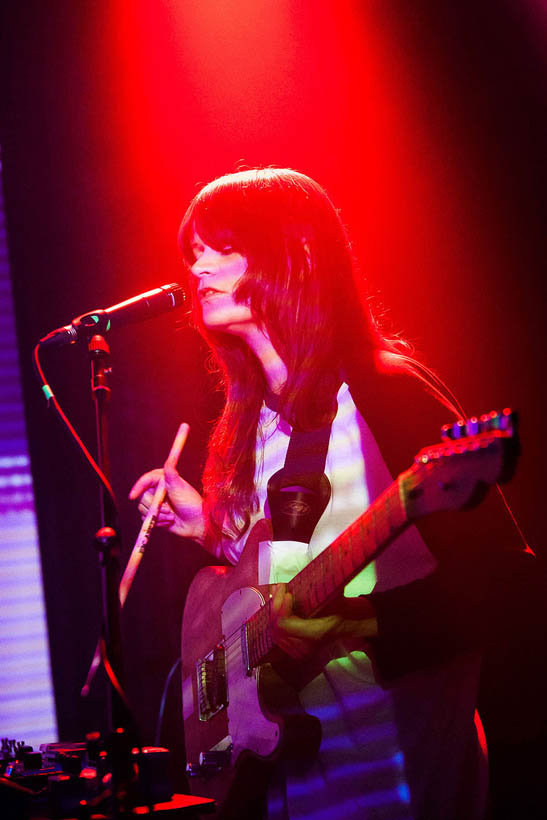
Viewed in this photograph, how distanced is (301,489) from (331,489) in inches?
3.3

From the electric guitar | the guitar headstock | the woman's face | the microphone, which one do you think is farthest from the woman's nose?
the guitar headstock

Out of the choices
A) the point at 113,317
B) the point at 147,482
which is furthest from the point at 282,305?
the point at 147,482

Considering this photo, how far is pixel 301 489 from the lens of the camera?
1963mm

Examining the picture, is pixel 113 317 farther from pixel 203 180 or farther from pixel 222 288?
pixel 203 180

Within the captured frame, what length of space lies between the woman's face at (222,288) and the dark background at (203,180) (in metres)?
0.46

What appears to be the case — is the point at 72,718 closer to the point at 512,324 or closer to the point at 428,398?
the point at 428,398

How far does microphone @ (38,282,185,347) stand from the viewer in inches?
71.7

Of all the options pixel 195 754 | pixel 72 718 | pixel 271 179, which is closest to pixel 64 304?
pixel 271 179

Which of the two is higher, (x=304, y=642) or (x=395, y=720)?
(x=304, y=642)

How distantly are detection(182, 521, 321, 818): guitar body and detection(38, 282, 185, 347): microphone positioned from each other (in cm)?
64

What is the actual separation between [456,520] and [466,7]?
1844mm

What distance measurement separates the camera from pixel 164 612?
268 centimetres

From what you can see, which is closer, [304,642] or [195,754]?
[304,642]

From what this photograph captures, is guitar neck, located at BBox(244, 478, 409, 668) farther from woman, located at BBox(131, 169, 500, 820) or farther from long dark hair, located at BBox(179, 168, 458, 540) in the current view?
long dark hair, located at BBox(179, 168, 458, 540)
